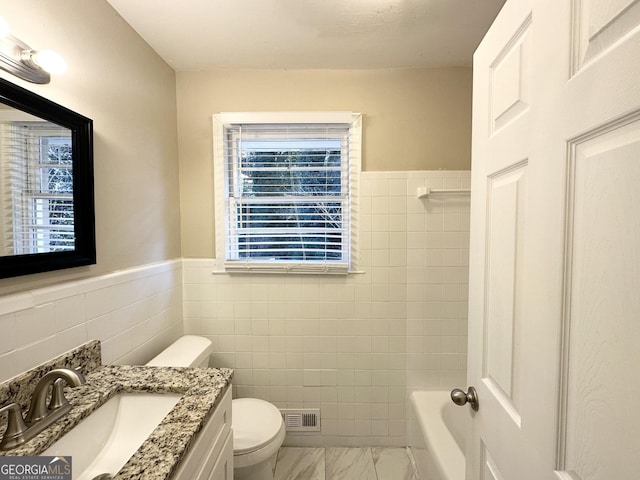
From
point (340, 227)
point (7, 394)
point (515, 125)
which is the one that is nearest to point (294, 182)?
point (340, 227)

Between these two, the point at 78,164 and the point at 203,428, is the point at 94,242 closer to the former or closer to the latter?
the point at 78,164

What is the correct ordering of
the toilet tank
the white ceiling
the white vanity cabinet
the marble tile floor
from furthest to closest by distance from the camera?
the marble tile floor, the toilet tank, the white ceiling, the white vanity cabinet

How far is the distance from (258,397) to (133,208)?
1.39 m

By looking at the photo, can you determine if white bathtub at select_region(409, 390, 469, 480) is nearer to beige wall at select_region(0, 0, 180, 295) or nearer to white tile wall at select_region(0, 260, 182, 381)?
white tile wall at select_region(0, 260, 182, 381)

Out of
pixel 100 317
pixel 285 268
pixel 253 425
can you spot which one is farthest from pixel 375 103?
pixel 253 425

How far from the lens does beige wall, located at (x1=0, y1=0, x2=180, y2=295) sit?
3.39ft

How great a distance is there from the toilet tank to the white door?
138cm

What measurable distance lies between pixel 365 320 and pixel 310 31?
5.52 ft

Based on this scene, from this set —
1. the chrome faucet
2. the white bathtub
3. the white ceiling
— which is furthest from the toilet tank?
the white ceiling

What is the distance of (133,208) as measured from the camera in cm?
147

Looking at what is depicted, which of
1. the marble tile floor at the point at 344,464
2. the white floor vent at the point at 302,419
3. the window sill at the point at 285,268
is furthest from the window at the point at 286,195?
the marble tile floor at the point at 344,464

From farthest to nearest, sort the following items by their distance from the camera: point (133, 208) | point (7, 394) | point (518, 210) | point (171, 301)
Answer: point (171, 301) → point (133, 208) → point (7, 394) → point (518, 210)

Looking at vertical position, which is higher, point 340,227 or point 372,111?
point 372,111

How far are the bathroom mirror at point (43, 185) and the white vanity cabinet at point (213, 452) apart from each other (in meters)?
0.74
